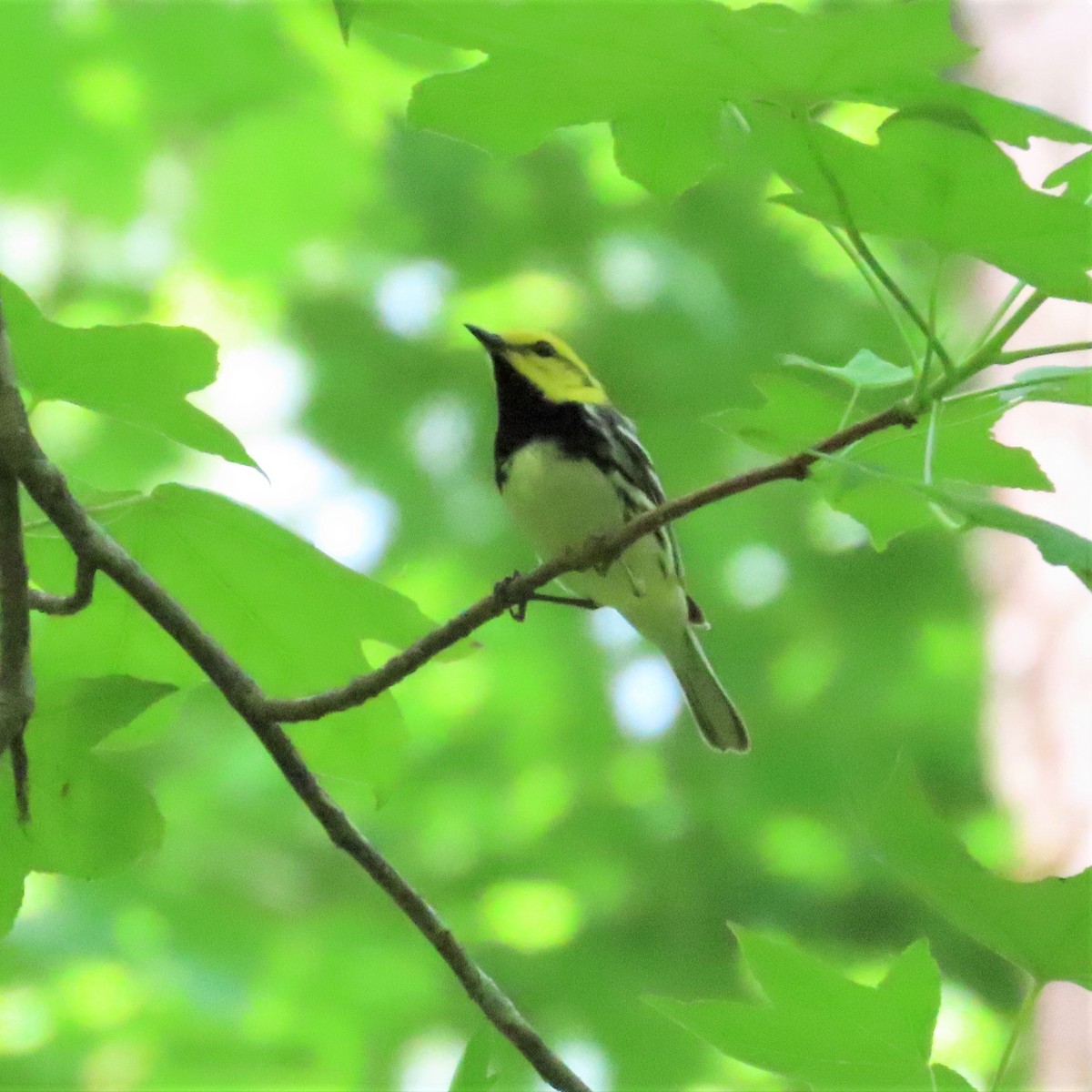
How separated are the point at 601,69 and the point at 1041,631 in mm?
1981

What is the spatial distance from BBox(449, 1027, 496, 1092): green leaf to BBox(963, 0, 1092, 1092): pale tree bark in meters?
1.54

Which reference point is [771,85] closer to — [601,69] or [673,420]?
[601,69]

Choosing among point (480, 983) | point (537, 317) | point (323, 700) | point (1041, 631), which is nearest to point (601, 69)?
point (323, 700)

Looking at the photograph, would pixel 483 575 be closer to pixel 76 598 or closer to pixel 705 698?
pixel 705 698

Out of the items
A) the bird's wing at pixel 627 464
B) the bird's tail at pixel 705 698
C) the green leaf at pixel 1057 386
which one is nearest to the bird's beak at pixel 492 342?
the bird's wing at pixel 627 464

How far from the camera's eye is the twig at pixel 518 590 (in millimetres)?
660

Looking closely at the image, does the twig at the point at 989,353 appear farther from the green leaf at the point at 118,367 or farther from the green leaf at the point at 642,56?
the green leaf at the point at 118,367

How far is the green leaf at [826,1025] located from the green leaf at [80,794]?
341 millimetres

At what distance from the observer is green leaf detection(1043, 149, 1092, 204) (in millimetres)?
644

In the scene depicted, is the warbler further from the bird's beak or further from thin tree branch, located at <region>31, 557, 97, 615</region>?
thin tree branch, located at <region>31, 557, 97, 615</region>

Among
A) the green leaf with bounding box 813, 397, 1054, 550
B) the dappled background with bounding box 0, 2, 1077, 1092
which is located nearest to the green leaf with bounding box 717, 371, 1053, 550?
the green leaf with bounding box 813, 397, 1054, 550

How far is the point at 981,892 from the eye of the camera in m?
0.63

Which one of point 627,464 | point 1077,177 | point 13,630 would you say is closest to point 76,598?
point 13,630

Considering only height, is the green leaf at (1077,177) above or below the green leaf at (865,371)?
above
